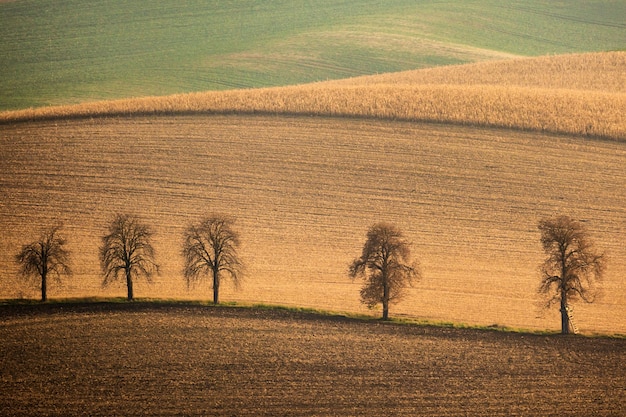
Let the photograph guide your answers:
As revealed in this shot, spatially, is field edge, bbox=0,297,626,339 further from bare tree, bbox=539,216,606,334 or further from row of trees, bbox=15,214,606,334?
bare tree, bbox=539,216,606,334

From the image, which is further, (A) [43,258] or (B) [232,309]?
(A) [43,258]

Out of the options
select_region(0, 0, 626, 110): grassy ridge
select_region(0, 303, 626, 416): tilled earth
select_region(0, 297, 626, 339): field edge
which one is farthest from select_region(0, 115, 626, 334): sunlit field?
select_region(0, 0, 626, 110): grassy ridge

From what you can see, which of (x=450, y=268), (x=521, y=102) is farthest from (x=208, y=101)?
(x=450, y=268)

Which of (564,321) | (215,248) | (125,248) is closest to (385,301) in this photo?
(564,321)

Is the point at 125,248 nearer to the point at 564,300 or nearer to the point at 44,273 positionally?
the point at 44,273

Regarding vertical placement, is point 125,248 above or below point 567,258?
above

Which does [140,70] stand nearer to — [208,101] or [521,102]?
[208,101]

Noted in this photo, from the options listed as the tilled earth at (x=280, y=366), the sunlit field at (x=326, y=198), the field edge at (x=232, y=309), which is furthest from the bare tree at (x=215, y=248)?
the tilled earth at (x=280, y=366)
